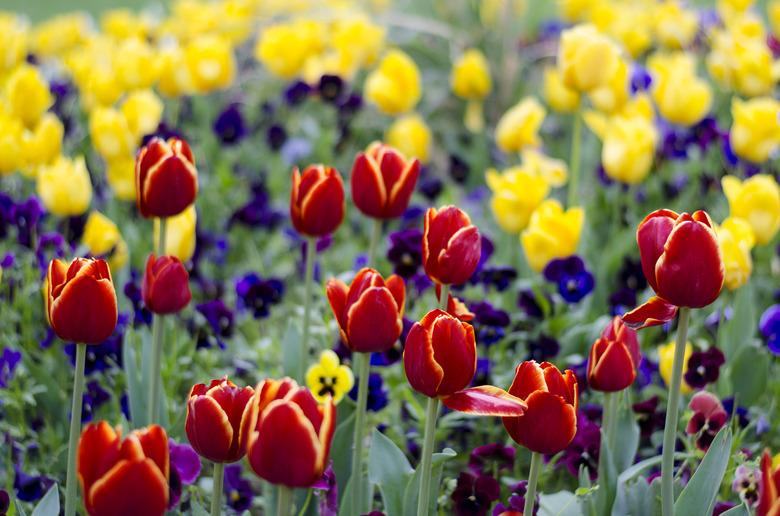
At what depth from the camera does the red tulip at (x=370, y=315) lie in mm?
1330

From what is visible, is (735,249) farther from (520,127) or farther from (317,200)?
(520,127)

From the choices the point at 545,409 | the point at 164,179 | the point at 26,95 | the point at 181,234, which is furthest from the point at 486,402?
the point at 26,95

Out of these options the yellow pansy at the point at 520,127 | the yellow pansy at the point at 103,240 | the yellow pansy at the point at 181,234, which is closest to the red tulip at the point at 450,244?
the yellow pansy at the point at 181,234

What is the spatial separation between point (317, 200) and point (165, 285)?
0.94 ft

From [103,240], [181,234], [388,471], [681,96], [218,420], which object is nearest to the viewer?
[218,420]

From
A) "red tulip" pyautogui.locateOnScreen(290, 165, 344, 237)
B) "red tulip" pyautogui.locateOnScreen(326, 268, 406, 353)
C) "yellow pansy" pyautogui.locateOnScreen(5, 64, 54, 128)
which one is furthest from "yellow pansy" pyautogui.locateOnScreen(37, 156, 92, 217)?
"red tulip" pyautogui.locateOnScreen(326, 268, 406, 353)

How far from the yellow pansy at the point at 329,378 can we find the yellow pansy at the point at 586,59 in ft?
4.13

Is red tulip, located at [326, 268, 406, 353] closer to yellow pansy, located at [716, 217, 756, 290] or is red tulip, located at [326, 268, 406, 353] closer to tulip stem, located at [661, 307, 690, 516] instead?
tulip stem, located at [661, 307, 690, 516]

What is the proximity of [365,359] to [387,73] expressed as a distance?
80.0 inches

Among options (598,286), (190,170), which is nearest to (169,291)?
(190,170)

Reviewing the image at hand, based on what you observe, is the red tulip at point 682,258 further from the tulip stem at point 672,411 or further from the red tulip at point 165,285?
the red tulip at point 165,285

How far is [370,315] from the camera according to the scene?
134cm

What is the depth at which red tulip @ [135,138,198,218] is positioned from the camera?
165 cm

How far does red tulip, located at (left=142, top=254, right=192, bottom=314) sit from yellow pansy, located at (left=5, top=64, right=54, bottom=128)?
1653mm
